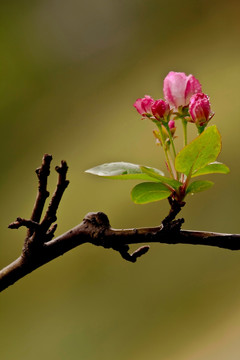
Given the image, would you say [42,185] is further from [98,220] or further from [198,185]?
[198,185]

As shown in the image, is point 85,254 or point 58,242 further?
A: point 85,254

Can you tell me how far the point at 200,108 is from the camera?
0.51 meters

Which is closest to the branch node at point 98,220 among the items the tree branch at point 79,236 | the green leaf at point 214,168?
the tree branch at point 79,236

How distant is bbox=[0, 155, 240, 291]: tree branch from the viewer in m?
0.46

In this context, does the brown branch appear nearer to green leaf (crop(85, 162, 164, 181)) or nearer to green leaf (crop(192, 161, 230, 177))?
green leaf (crop(85, 162, 164, 181))

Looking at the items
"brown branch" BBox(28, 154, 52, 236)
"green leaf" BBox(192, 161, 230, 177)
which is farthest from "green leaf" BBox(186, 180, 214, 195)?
"brown branch" BBox(28, 154, 52, 236)

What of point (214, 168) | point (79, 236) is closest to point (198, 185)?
point (214, 168)

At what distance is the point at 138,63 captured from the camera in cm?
216

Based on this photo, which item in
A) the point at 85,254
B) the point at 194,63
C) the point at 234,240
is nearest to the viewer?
the point at 234,240

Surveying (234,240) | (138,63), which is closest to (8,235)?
(138,63)

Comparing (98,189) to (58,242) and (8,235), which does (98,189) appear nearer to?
(8,235)

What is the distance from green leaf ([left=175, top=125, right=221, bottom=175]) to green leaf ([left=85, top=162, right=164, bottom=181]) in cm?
4

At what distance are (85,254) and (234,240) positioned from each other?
148cm

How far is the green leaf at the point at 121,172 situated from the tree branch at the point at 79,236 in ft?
0.13
